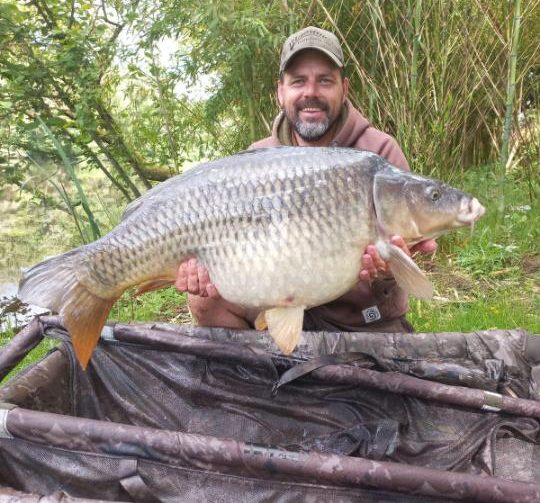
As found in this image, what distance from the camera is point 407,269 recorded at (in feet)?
3.59

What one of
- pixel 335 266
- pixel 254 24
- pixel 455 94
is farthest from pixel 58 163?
pixel 335 266

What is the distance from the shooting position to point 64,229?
173 inches

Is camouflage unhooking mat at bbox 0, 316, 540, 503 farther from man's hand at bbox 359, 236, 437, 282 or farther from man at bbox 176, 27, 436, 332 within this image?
man's hand at bbox 359, 236, 437, 282

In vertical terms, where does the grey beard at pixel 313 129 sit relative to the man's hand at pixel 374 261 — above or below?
above

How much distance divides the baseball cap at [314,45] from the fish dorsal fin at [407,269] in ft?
2.36

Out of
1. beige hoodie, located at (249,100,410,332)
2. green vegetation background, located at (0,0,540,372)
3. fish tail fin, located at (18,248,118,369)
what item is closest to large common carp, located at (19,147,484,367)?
fish tail fin, located at (18,248,118,369)

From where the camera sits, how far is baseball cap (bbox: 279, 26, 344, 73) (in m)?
1.58

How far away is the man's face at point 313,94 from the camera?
1622mm

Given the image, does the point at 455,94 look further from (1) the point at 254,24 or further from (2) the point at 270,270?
(2) the point at 270,270

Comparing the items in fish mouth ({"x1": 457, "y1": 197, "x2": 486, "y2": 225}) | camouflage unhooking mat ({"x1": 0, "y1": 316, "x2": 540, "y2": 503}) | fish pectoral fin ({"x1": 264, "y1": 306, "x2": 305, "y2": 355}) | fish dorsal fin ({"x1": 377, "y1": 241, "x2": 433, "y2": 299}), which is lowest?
camouflage unhooking mat ({"x1": 0, "y1": 316, "x2": 540, "y2": 503})

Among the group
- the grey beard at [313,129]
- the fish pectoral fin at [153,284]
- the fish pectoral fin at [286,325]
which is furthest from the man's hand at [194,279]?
the grey beard at [313,129]

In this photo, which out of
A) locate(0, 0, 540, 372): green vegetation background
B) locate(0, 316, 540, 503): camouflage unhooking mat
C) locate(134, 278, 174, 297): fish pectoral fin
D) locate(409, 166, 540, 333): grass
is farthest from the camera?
locate(0, 0, 540, 372): green vegetation background

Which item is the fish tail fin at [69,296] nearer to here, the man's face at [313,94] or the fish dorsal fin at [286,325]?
the fish dorsal fin at [286,325]

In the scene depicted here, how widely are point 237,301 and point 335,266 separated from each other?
209 millimetres
